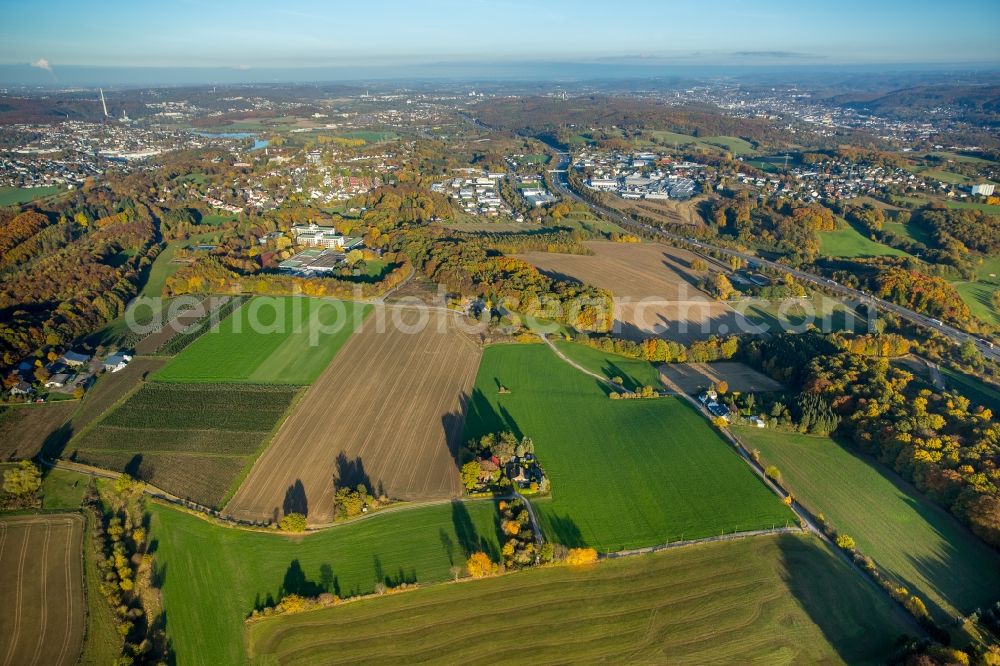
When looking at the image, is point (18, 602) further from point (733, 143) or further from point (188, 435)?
point (733, 143)

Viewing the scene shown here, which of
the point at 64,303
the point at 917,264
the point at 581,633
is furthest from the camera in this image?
the point at 917,264

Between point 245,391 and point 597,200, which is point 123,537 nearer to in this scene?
point 245,391

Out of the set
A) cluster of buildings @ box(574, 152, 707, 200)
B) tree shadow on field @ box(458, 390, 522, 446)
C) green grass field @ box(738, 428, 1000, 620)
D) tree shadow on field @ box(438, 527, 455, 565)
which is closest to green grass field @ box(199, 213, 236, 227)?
tree shadow on field @ box(458, 390, 522, 446)

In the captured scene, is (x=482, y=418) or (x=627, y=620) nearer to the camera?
(x=627, y=620)

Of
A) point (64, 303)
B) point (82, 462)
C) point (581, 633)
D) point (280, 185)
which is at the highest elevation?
point (280, 185)

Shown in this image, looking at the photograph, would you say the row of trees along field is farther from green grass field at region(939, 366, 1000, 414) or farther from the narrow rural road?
the narrow rural road

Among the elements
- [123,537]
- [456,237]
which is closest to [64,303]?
[123,537]

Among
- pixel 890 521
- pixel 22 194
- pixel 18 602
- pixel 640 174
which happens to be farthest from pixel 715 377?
pixel 22 194
